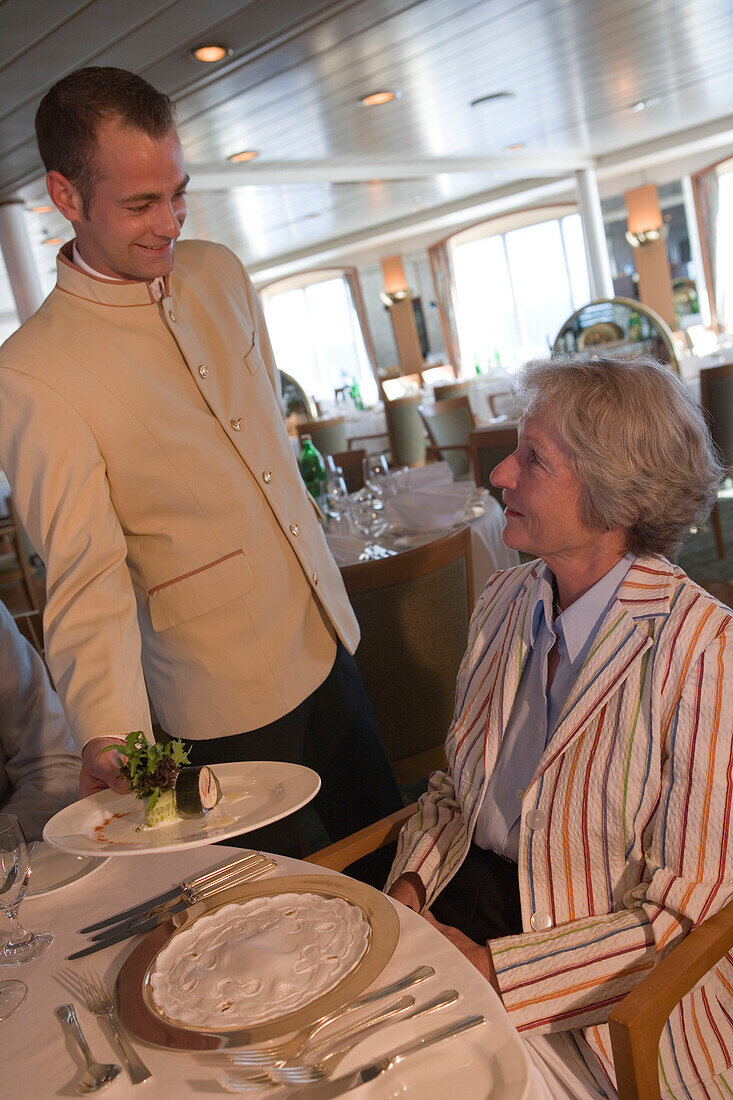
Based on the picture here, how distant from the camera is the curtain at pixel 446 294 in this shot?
16.1 m

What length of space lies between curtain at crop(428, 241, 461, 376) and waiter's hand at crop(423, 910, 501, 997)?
15.6 metres

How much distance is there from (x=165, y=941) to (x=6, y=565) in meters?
6.75

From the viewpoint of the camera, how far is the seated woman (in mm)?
1231

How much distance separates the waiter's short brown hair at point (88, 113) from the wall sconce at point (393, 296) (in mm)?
15706

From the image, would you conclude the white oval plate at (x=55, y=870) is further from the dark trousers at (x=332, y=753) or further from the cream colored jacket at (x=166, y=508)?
the dark trousers at (x=332, y=753)

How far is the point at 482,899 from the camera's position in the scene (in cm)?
147

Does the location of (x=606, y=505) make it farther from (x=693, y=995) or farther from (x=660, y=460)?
(x=693, y=995)

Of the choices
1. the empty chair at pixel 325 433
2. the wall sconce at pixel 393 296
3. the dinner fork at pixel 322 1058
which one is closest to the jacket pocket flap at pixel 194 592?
the dinner fork at pixel 322 1058

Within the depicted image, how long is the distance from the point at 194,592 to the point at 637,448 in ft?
2.46

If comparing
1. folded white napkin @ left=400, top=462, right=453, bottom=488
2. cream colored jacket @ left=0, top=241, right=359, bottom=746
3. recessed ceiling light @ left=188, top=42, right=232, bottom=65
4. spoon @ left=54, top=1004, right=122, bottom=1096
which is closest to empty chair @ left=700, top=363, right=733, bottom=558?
folded white napkin @ left=400, top=462, right=453, bottom=488

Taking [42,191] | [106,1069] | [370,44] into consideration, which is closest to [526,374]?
[106,1069]

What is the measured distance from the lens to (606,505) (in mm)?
1449

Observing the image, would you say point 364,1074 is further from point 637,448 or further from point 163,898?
point 637,448

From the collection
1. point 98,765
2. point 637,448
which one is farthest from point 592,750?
point 98,765
